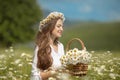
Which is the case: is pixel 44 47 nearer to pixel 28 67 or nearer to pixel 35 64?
pixel 35 64

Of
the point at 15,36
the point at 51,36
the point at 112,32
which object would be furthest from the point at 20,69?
the point at 112,32

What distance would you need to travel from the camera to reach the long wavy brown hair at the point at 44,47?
24.2 ft

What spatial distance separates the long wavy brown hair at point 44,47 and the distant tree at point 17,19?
33.4 metres

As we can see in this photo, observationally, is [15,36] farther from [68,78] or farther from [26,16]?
[68,78]

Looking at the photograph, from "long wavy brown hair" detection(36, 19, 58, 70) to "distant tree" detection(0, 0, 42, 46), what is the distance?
33445 millimetres

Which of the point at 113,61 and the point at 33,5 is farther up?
the point at 33,5

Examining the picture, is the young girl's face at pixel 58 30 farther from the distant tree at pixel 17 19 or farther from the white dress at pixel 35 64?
the distant tree at pixel 17 19

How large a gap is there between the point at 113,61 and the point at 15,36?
31.7 m

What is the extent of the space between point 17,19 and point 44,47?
34730 mm

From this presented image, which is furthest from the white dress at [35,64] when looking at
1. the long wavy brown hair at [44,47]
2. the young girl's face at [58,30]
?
the young girl's face at [58,30]

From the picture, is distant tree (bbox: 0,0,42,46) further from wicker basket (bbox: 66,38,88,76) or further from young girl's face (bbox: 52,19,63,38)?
wicker basket (bbox: 66,38,88,76)

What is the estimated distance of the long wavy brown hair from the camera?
7363mm

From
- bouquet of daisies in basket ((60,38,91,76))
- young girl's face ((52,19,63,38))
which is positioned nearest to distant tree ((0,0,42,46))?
young girl's face ((52,19,63,38))

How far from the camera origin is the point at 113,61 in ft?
33.2
